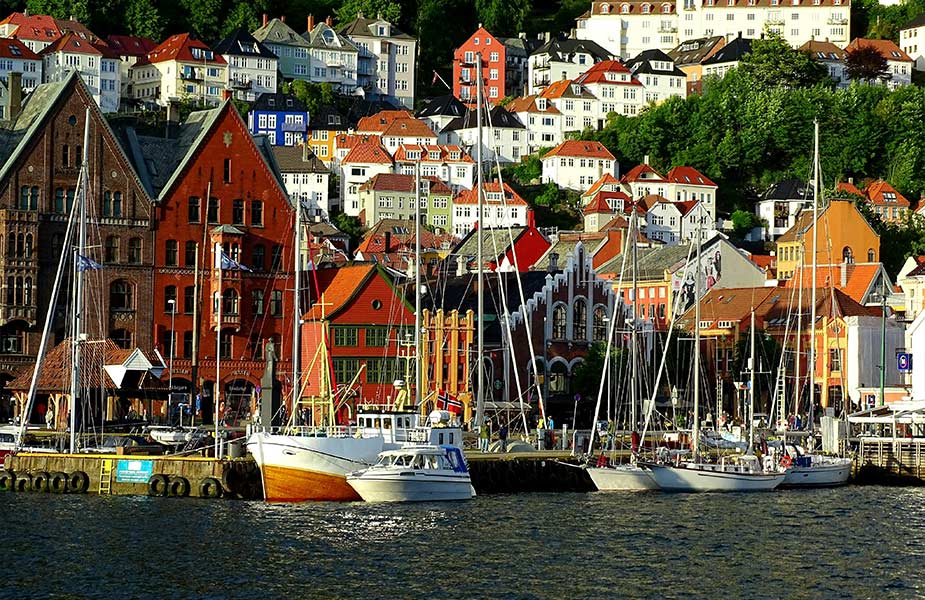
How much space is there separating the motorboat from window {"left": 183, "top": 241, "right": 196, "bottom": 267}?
35381 mm

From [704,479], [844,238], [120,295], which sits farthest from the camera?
[844,238]

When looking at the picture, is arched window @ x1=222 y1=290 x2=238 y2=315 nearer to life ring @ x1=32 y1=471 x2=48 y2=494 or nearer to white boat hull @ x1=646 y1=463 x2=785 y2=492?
life ring @ x1=32 y1=471 x2=48 y2=494

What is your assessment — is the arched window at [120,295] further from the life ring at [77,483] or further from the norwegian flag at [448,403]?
the life ring at [77,483]

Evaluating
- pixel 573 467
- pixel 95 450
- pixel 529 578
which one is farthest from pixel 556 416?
pixel 529 578

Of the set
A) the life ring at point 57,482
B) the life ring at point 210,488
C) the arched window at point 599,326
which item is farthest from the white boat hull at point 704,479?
the arched window at point 599,326

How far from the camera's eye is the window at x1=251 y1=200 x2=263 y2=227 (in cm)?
11131

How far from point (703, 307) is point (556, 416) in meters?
33.2

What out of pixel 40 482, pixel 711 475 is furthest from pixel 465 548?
pixel 711 475

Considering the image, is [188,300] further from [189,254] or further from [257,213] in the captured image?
[257,213]

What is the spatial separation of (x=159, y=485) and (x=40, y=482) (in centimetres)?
546

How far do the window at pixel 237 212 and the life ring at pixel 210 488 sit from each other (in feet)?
115

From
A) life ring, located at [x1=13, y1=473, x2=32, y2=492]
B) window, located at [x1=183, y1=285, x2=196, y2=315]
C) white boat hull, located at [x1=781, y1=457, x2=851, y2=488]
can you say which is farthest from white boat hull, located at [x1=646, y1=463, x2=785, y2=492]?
window, located at [x1=183, y1=285, x2=196, y2=315]

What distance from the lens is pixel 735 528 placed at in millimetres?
72375

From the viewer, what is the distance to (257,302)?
111m
